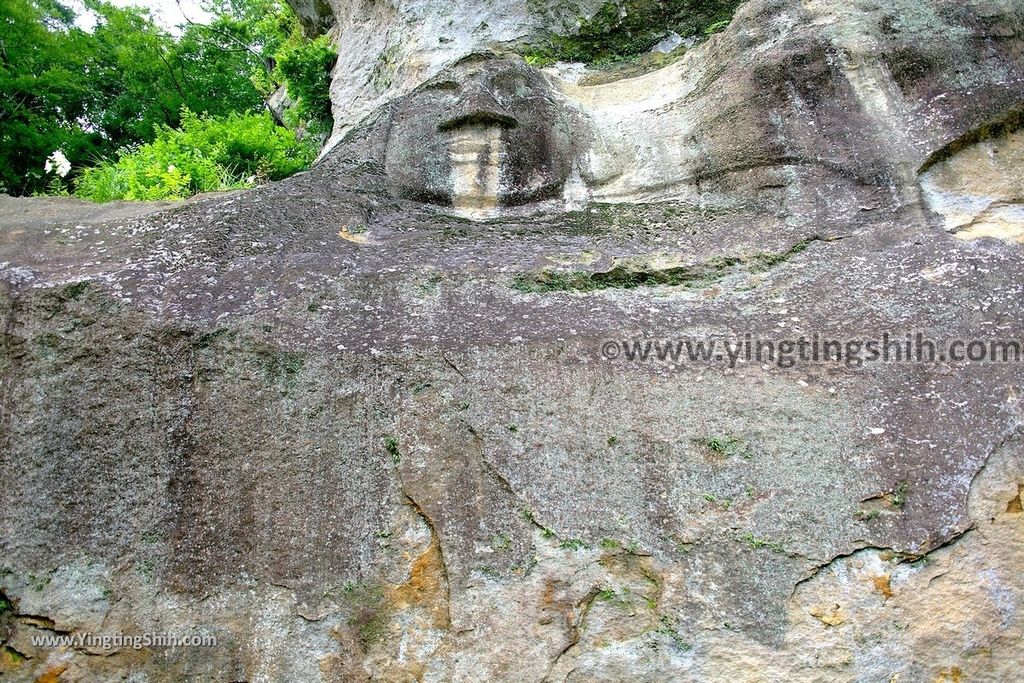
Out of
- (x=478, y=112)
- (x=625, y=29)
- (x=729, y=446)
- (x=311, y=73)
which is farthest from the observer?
(x=311, y=73)

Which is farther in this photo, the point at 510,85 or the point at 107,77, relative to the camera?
the point at 107,77

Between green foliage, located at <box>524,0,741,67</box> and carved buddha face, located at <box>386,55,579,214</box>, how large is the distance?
100 centimetres

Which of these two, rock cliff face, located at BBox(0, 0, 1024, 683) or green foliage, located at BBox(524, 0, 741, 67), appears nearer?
rock cliff face, located at BBox(0, 0, 1024, 683)

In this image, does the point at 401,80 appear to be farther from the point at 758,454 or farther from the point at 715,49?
the point at 758,454

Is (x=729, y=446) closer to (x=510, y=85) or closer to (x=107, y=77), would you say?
(x=510, y=85)

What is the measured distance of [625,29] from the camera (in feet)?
16.1

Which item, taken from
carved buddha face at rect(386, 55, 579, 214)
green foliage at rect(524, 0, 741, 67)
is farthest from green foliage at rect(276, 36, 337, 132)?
carved buddha face at rect(386, 55, 579, 214)

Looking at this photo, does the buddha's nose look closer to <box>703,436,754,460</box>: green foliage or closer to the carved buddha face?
the carved buddha face

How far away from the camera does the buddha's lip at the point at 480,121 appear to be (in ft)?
12.4

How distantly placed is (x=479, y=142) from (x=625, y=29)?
1.75 metres

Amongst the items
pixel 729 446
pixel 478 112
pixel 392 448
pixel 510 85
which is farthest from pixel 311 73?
pixel 729 446

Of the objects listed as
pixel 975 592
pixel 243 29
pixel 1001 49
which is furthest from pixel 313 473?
pixel 243 29

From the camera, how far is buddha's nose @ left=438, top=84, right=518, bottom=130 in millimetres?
3777

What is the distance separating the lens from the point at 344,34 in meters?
6.16
